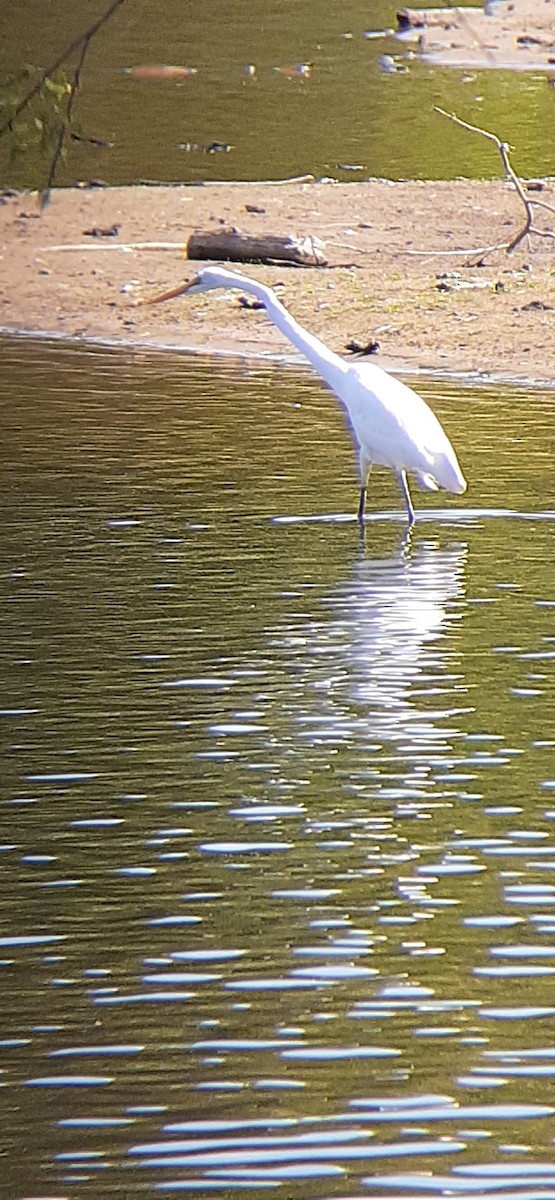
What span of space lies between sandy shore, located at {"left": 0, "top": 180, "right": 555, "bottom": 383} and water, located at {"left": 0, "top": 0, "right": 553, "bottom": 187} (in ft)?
2.88

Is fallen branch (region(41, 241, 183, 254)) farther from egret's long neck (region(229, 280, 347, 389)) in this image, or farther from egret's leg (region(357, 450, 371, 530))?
egret's leg (region(357, 450, 371, 530))

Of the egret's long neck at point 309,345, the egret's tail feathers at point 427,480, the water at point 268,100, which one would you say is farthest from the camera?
the water at point 268,100

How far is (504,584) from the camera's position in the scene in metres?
8.70

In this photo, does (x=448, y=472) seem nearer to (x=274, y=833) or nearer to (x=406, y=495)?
(x=406, y=495)

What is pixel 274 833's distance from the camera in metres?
6.05

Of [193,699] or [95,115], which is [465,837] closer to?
[193,699]

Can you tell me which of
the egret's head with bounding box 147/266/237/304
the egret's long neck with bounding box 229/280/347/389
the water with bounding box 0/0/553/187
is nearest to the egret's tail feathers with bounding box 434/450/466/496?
the egret's long neck with bounding box 229/280/347/389

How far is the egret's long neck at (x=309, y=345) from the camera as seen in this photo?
10.4 metres

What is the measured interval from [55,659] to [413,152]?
53.6ft

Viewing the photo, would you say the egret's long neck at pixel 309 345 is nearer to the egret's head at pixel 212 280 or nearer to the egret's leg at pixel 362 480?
the egret's head at pixel 212 280

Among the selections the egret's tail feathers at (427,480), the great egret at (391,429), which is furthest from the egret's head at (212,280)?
the egret's tail feathers at (427,480)

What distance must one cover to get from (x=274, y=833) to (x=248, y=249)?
11.0m

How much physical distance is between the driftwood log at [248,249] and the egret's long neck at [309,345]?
235 inches

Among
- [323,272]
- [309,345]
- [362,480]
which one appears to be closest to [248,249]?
[323,272]
